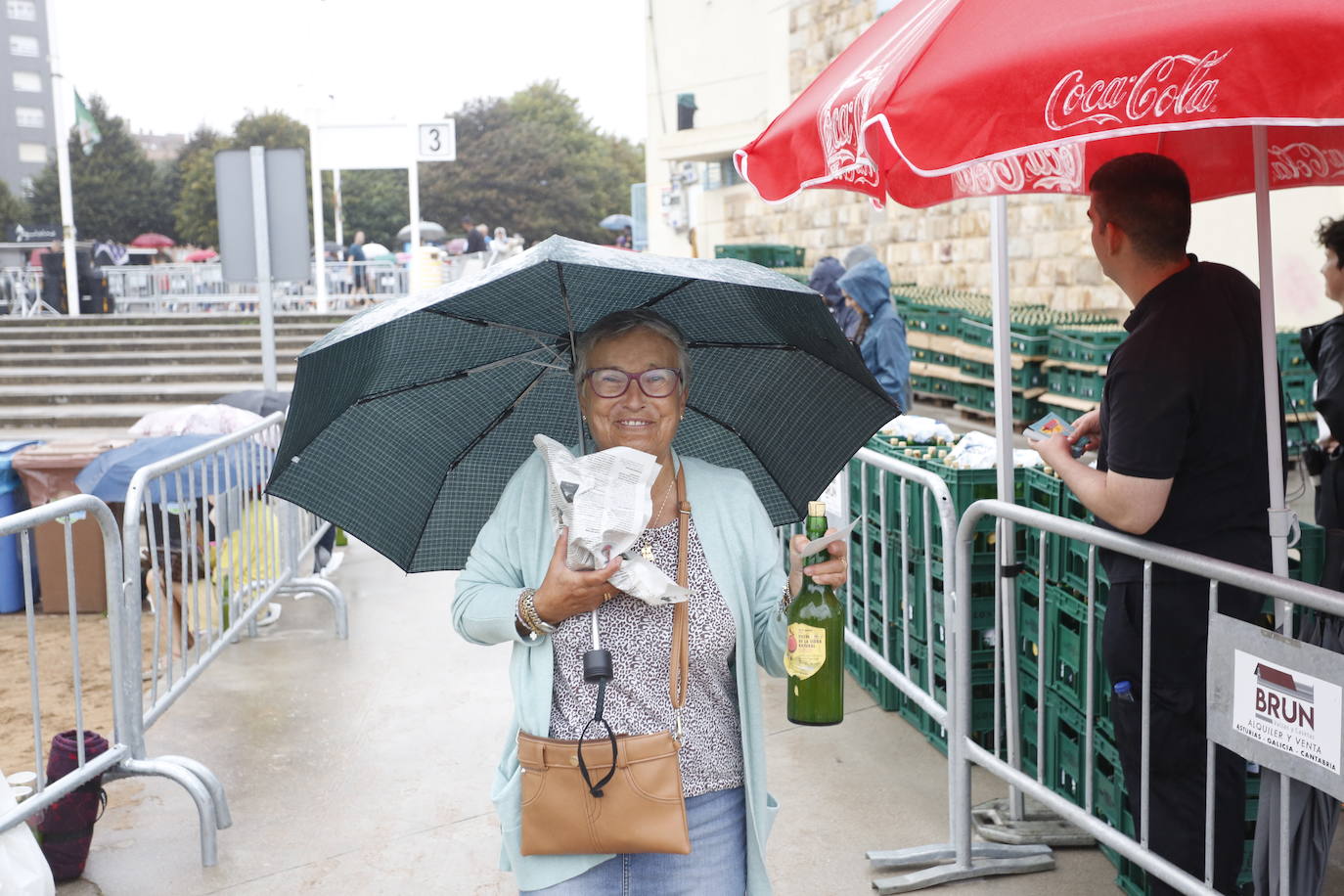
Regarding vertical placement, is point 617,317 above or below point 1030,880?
above

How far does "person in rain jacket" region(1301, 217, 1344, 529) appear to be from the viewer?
198 inches

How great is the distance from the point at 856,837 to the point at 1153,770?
147 centimetres

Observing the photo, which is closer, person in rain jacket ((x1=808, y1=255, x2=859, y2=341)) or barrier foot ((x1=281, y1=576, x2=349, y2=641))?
barrier foot ((x1=281, y1=576, x2=349, y2=641))

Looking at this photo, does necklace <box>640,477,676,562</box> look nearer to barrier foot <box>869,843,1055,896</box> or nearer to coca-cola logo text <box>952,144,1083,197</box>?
coca-cola logo text <box>952,144,1083,197</box>

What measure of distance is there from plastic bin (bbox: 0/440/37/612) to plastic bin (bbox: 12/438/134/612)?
0.06 meters

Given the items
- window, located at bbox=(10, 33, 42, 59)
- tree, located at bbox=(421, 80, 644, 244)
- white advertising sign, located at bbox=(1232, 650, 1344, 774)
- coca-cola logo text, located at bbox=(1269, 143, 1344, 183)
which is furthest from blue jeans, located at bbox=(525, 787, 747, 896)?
window, located at bbox=(10, 33, 42, 59)

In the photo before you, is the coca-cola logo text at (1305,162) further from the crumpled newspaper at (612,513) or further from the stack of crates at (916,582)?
the crumpled newspaper at (612,513)

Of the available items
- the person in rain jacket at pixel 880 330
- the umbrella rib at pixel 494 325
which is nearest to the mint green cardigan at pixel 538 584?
the umbrella rib at pixel 494 325

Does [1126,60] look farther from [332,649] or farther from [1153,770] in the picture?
[332,649]

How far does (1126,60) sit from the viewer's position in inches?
83.5

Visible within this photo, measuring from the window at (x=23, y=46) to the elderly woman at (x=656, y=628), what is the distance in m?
98.2

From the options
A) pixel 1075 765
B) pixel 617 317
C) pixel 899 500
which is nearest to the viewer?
pixel 617 317

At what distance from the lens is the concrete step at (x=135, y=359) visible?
1888 cm

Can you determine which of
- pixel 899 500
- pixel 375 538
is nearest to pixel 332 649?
pixel 899 500
